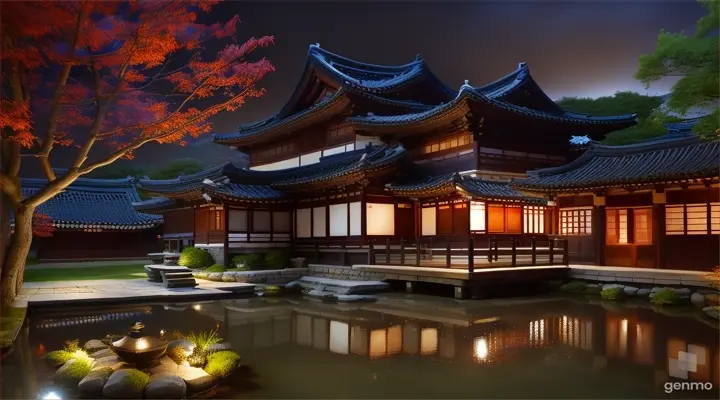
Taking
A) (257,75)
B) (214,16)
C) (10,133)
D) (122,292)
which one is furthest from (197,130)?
(214,16)

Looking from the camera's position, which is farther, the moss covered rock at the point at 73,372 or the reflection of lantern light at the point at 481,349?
the reflection of lantern light at the point at 481,349

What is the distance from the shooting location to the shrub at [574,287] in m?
18.4

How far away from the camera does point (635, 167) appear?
1880 cm

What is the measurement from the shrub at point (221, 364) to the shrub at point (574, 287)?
46.4ft

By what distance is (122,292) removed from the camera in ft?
55.2

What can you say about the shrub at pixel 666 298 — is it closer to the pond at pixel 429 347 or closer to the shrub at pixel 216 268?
the pond at pixel 429 347

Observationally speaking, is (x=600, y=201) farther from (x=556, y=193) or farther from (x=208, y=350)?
(x=208, y=350)

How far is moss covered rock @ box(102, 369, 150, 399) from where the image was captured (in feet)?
22.8

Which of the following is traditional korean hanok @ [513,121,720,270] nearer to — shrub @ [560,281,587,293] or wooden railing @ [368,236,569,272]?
wooden railing @ [368,236,569,272]

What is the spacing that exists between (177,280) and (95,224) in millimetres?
17833

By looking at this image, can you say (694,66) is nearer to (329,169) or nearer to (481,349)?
(481,349)

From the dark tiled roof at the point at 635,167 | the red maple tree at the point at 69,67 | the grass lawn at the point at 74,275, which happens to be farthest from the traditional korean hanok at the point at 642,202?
the grass lawn at the point at 74,275

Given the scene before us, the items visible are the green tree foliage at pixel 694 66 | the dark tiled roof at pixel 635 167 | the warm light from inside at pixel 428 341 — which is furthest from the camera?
the dark tiled roof at pixel 635 167

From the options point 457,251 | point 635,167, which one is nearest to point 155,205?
point 457,251
